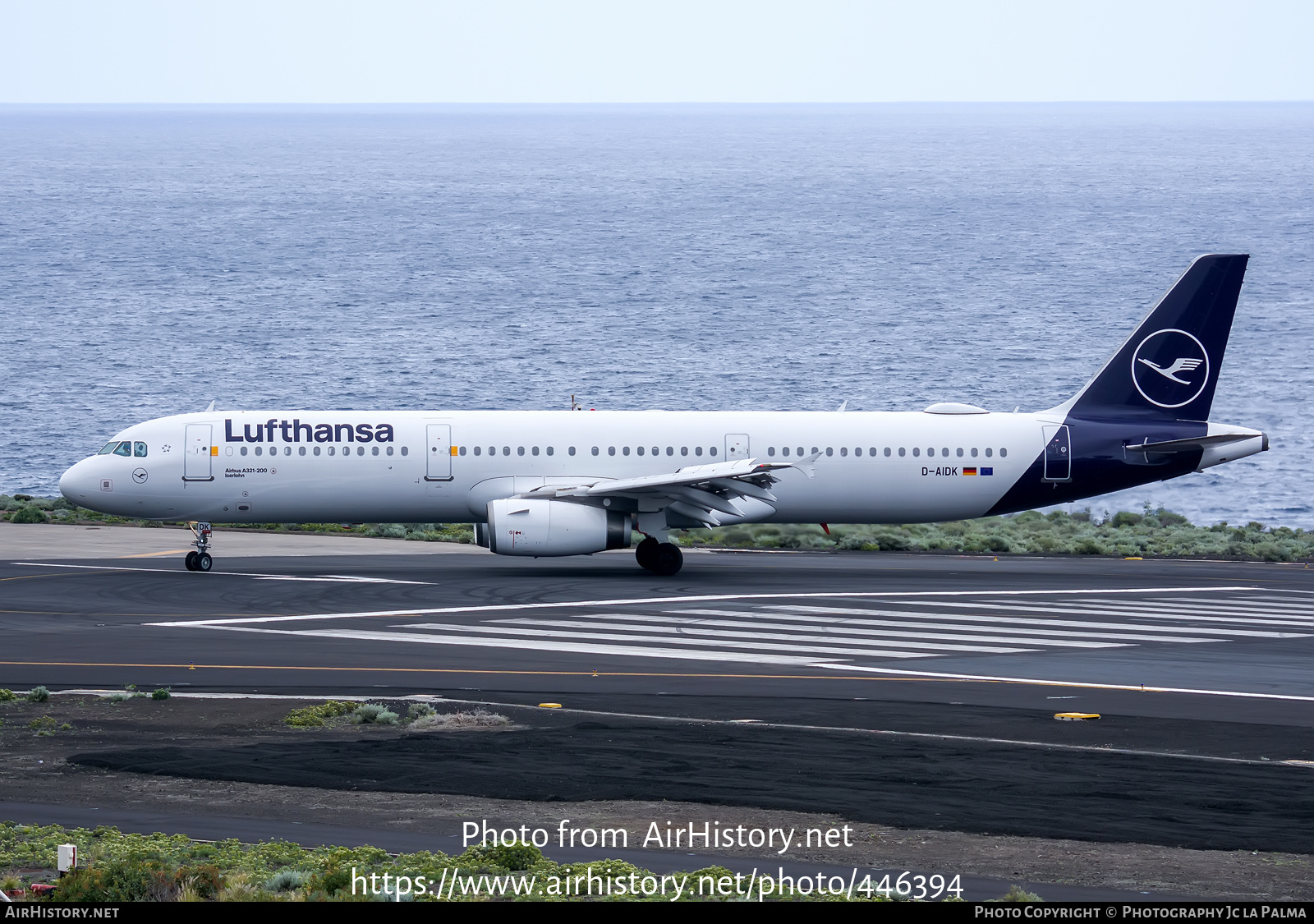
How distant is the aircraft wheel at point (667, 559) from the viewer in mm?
37312

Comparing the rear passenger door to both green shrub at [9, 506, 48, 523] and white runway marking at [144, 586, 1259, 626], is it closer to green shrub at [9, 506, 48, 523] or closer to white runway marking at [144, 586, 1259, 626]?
white runway marking at [144, 586, 1259, 626]

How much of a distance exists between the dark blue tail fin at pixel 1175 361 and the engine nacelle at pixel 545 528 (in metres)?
12.4

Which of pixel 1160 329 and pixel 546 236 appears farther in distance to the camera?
pixel 546 236

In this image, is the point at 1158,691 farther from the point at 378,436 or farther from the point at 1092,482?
the point at 378,436

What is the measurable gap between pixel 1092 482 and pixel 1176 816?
2411 cm

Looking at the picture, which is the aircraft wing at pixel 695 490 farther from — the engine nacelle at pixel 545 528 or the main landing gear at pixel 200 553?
the main landing gear at pixel 200 553

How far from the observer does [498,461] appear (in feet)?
122

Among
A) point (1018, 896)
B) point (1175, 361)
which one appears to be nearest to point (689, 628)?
point (1175, 361)

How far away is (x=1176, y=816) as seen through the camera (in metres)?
15.4

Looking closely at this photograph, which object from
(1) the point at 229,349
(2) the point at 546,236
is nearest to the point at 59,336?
(1) the point at 229,349

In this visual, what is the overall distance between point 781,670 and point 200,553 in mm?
17846

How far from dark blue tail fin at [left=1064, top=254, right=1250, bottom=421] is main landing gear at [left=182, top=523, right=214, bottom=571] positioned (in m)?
21.1

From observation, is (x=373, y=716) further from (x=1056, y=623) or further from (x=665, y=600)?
(x=1056, y=623)


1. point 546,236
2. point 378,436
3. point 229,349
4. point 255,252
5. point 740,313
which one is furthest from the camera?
point 546,236
